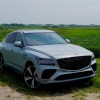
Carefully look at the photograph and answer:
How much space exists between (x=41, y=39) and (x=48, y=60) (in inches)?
70.0

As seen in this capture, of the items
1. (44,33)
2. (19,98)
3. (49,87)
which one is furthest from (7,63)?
(19,98)

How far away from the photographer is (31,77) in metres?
7.93

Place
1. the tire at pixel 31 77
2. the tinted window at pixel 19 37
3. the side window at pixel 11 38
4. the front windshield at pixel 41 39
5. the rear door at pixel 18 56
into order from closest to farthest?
the tire at pixel 31 77 → the rear door at pixel 18 56 → the front windshield at pixel 41 39 → the tinted window at pixel 19 37 → the side window at pixel 11 38

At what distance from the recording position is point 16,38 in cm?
975

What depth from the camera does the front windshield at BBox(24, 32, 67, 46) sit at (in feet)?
29.2

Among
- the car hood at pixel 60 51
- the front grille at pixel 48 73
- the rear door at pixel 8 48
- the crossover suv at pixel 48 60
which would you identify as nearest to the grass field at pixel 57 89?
the crossover suv at pixel 48 60

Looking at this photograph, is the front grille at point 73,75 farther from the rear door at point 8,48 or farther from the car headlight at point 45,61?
the rear door at point 8,48

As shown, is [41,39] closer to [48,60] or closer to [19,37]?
[19,37]

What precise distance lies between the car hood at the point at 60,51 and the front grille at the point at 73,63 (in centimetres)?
11

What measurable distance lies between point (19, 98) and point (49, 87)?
1.31 m

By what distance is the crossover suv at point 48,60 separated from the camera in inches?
292

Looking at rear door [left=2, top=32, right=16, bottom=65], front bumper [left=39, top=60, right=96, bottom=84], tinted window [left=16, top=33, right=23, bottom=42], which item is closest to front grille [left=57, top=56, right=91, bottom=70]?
front bumper [left=39, top=60, right=96, bottom=84]

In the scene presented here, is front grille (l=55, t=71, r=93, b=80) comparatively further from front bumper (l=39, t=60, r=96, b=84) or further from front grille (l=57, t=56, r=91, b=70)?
front grille (l=57, t=56, r=91, b=70)

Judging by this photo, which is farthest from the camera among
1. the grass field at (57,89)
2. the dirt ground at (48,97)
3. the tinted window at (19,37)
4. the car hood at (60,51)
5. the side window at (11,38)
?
the side window at (11,38)
